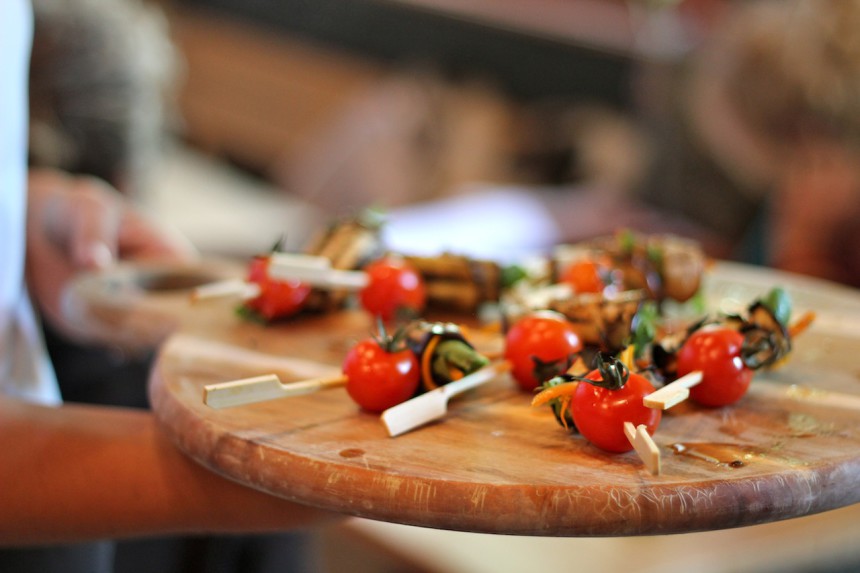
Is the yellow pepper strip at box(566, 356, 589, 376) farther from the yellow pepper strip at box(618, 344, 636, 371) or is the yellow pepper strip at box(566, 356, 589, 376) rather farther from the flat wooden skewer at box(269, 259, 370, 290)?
the flat wooden skewer at box(269, 259, 370, 290)

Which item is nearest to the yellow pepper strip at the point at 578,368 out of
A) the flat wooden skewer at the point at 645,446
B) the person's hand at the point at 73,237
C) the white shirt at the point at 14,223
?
the flat wooden skewer at the point at 645,446

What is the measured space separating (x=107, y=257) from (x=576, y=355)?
93 centimetres

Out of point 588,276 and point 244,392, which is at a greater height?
point 588,276

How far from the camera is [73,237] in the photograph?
5.35 feet

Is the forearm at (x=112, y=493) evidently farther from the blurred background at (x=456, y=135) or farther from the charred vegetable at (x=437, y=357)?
the blurred background at (x=456, y=135)

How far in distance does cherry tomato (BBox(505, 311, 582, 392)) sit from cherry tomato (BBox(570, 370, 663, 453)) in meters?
0.12

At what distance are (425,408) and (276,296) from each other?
414 millimetres

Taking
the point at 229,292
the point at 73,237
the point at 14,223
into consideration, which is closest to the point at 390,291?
the point at 229,292

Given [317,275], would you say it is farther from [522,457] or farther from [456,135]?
[456,135]

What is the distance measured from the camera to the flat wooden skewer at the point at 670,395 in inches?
32.8

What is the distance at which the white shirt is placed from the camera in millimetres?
1207

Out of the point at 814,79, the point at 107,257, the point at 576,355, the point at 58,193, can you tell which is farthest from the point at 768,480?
the point at 814,79

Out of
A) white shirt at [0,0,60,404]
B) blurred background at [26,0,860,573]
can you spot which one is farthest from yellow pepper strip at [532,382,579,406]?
white shirt at [0,0,60,404]

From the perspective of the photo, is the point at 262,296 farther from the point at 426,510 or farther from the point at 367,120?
the point at 367,120
